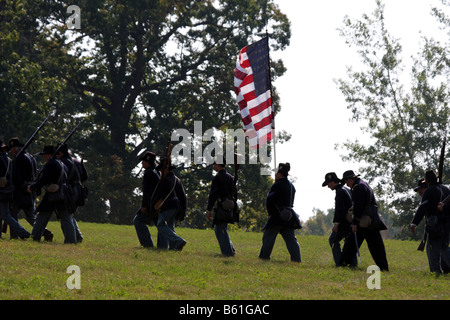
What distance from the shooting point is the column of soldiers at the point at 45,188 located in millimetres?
15602

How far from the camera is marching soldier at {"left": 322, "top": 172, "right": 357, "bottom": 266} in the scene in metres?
15.3

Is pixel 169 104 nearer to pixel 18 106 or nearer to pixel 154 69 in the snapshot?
pixel 154 69

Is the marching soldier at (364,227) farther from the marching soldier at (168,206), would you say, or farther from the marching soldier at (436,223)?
the marching soldier at (168,206)

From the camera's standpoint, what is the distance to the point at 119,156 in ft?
157

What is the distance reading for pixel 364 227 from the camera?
14250 millimetres

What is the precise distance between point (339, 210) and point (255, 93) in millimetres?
4922

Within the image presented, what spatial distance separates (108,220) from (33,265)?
34.8m

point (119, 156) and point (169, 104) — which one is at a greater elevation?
point (169, 104)

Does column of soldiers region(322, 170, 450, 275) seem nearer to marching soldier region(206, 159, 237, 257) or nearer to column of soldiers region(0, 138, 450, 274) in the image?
column of soldiers region(0, 138, 450, 274)

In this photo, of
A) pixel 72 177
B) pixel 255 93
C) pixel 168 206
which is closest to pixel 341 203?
pixel 168 206

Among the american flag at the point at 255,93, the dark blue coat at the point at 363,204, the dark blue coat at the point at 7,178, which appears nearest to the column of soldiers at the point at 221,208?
the dark blue coat at the point at 363,204

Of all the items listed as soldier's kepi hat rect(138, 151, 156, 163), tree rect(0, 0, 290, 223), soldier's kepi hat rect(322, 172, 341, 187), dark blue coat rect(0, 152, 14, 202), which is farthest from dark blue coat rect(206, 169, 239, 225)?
tree rect(0, 0, 290, 223)
